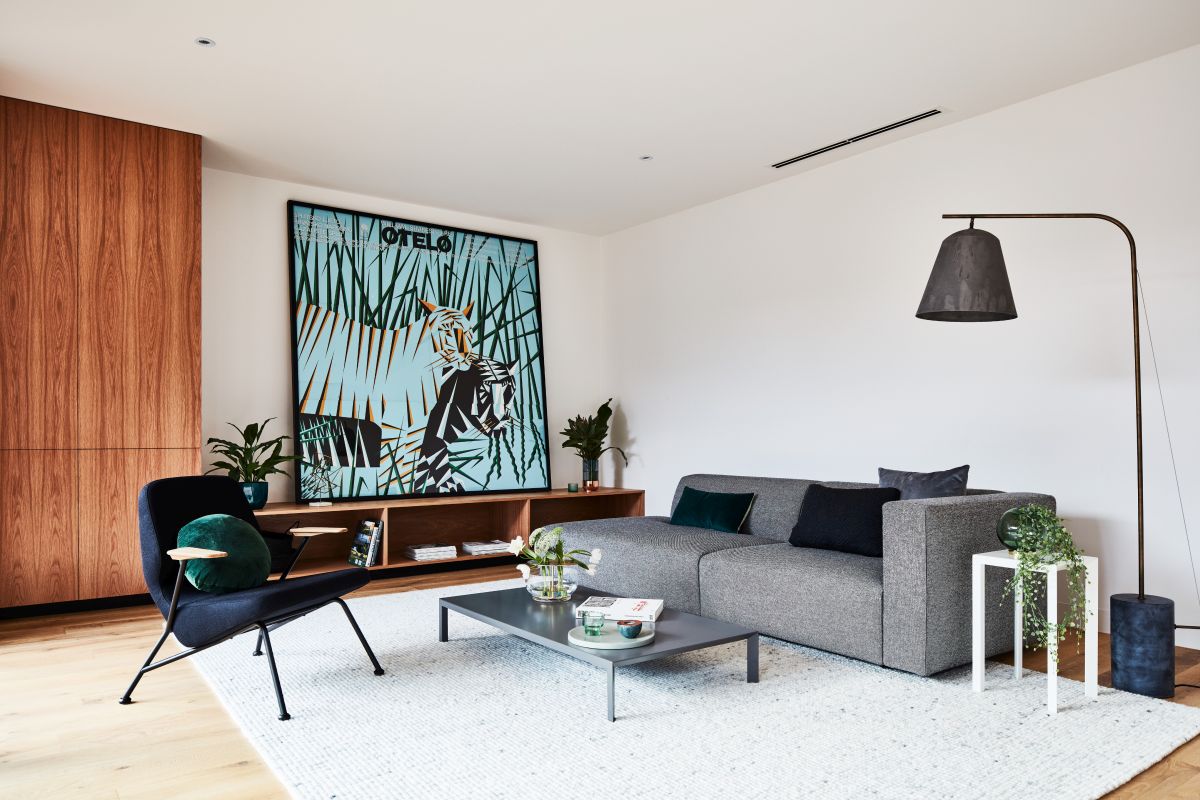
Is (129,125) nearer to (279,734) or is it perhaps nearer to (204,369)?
(204,369)

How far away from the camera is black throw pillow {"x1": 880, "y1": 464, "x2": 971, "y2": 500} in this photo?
3852 mm

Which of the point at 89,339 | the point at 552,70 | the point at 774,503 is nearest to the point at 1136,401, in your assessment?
the point at 774,503

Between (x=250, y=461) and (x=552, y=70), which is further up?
(x=552, y=70)

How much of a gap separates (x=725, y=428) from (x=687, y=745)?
3.61 meters

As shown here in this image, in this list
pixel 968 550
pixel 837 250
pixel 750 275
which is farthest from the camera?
pixel 750 275

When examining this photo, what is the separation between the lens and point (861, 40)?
3.59 meters

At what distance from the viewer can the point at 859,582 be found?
11.1ft

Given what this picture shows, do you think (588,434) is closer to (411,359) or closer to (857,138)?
(411,359)

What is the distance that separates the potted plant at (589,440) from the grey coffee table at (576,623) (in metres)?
2.90

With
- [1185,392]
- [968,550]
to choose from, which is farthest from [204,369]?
[1185,392]

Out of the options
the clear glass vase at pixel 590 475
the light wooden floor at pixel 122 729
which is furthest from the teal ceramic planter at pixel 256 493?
the clear glass vase at pixel 590 475

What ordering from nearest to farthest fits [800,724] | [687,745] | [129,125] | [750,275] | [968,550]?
1. [687,745]
2. [800,724]
3. [968,550]
4. [129,125]
5. [750,275]

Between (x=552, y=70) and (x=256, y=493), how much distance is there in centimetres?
299

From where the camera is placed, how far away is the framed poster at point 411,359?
564cm
